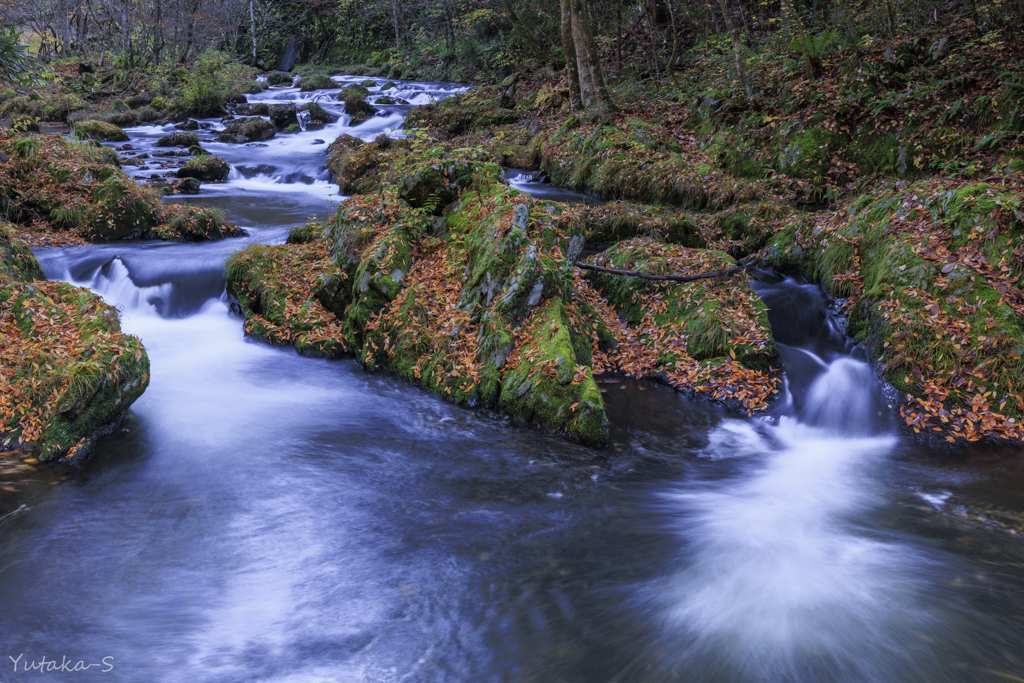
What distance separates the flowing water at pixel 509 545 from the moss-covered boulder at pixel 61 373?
0.32 meters

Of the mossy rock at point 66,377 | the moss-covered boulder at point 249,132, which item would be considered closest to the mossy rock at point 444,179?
the mossy rock at point 66,377

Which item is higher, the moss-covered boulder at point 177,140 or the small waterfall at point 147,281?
the moss-covered boulder at point 177,140

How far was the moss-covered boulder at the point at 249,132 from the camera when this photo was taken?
2111 centimetres

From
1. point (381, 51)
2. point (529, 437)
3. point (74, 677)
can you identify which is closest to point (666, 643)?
point (529, 437)

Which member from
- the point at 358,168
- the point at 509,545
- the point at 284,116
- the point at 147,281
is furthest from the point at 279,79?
the point at 509,545

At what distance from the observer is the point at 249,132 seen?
69.8ft

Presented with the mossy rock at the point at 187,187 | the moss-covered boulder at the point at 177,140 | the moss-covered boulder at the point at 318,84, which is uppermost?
the moss-covered boulder at the point at 318,84

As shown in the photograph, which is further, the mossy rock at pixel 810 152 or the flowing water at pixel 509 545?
the mossy rock at pixel 810 152

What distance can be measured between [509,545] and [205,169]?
52.3ft

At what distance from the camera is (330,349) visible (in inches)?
309

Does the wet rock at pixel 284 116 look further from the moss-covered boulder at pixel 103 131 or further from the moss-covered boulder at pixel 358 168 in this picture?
the moss-covered boulder at pixel 358 168

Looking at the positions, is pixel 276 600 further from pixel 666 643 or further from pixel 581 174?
pixel 581 174

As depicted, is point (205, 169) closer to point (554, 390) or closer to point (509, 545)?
point (554, 390)

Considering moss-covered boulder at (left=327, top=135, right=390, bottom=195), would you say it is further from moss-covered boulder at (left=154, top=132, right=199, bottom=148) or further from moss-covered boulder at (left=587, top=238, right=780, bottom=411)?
moss-covered boulder at (left=587, top=238, right=780, bottom=411)
